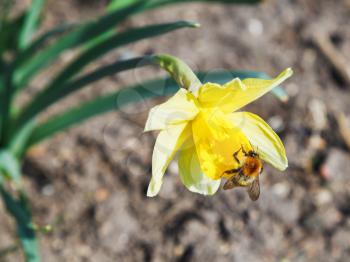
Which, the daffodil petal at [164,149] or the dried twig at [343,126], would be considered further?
the dried twig at [343,126]

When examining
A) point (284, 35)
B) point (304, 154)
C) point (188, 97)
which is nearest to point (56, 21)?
point (284, 35)

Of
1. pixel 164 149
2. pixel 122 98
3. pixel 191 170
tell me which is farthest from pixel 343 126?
pixel 164 149

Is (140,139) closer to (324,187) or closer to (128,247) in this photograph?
(128,247)

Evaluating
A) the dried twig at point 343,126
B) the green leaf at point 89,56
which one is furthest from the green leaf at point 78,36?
the dried twig at point 343,126

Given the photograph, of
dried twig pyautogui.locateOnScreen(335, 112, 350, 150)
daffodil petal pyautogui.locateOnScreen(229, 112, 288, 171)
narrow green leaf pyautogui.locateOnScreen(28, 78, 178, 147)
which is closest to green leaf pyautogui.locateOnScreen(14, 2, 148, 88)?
narrow green leaf pyautogui.locateOnScreen(28, 78, 178, 147)

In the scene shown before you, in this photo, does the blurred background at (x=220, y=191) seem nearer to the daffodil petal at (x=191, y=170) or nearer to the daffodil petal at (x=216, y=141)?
the daffodil petal at (x=191, y=170)

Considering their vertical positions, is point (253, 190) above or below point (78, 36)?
below

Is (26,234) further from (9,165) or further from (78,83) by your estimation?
(78,83)

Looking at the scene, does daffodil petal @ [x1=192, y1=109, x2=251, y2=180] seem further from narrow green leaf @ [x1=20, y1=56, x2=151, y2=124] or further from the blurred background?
the blurred background
